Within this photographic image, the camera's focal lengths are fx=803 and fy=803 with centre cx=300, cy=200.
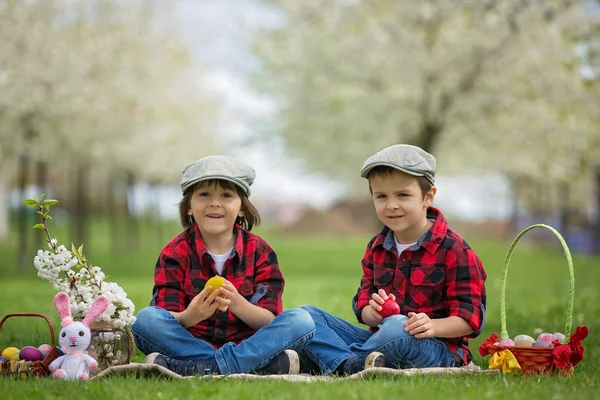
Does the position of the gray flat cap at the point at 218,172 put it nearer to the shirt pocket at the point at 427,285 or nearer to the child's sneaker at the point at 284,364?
the child's sneaker at the point at 284,364

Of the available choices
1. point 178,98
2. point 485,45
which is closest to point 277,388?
point 485,45

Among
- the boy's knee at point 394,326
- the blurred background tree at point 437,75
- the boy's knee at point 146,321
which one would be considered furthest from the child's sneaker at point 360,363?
the blurred background tree at point 437,75

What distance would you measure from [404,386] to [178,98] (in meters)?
20.0

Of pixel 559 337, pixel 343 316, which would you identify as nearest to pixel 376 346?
pixel 559 337

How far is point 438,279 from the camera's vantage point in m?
4.64

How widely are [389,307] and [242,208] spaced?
1.11 metres

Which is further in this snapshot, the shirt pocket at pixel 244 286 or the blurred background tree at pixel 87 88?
the blurred background tree at pixel 87 88

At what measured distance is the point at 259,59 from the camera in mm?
17344

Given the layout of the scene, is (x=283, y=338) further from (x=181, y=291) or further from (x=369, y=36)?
(x=369, y=36)

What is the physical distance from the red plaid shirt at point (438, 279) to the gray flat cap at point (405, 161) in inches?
13.5

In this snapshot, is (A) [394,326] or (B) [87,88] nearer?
(A) [394,326]

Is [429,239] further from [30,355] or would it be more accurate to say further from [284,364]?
[30,355]

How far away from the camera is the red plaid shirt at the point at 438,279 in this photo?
4.56 m

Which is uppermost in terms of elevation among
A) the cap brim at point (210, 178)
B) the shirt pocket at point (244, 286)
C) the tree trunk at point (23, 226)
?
the tree trunk at point (23, 226)
